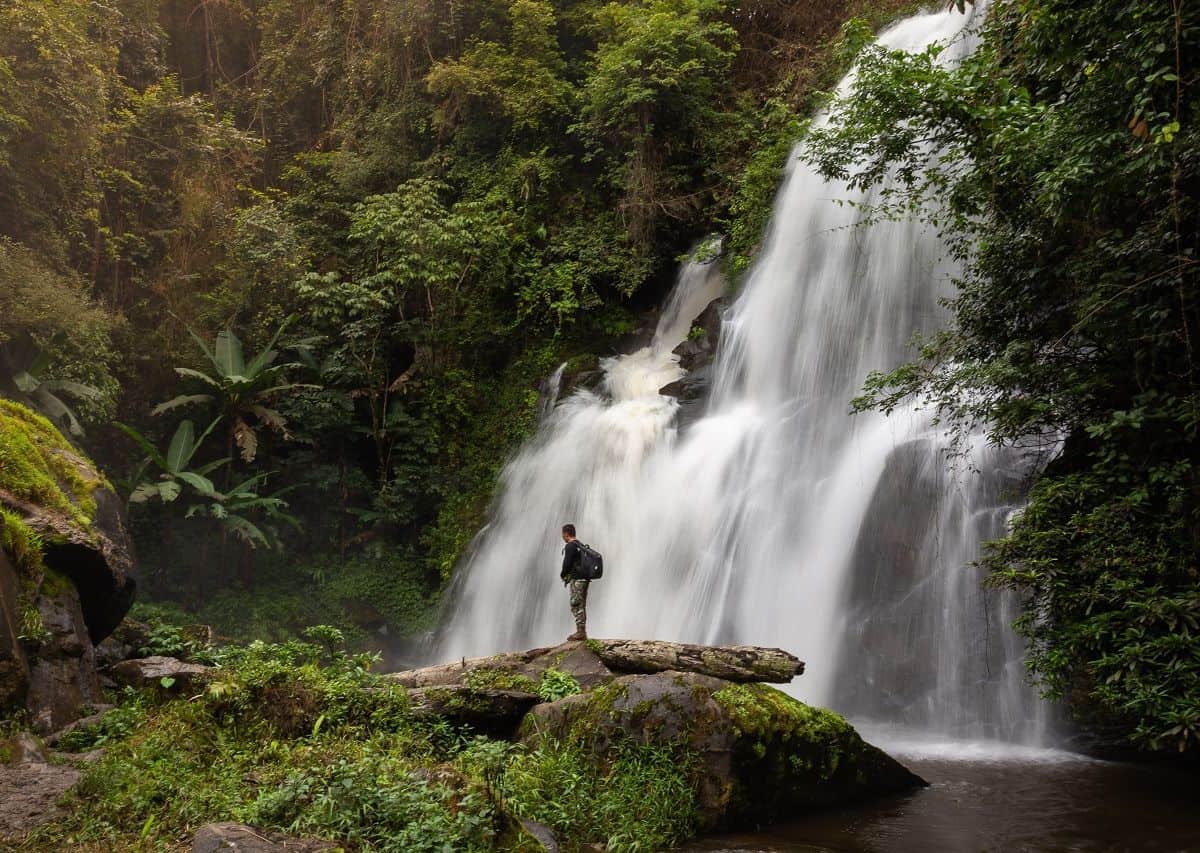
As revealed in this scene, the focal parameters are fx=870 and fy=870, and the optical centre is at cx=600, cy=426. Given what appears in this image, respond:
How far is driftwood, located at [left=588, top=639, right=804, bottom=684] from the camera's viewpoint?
22.7 feet

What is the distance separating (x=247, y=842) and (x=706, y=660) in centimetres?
394

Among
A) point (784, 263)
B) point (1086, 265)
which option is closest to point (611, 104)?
point (784, 263)

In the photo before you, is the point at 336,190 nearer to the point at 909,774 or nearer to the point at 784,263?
the point at 784,263

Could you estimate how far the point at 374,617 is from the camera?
15.7 metres

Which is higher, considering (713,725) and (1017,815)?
(713,725)

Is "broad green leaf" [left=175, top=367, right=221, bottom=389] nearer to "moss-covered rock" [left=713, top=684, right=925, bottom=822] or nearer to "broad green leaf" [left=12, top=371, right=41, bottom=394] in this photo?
"broad green leaf" [left=12, top=371, right=41, bottom=394]

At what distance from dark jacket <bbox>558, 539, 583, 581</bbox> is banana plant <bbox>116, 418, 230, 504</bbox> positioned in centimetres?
863

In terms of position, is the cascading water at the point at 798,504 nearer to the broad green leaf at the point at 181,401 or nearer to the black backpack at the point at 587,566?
the black backpack at the point at 587,566

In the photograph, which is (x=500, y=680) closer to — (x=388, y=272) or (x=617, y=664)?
(x=617, y=664)

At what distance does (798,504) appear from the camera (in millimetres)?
10797

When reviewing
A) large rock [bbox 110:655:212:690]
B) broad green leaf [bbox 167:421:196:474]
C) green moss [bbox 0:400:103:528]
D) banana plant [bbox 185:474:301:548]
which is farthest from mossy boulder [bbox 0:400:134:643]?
broad green leaf [bbox 167:421:196:474]

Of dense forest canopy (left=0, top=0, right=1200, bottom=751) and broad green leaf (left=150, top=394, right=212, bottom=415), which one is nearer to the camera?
dense forest canopy (left=0, top=0, right=1200, bottom=751)

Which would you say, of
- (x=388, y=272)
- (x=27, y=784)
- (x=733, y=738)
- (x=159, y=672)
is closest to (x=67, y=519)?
(x=159, y=672)

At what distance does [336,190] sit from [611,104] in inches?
255
